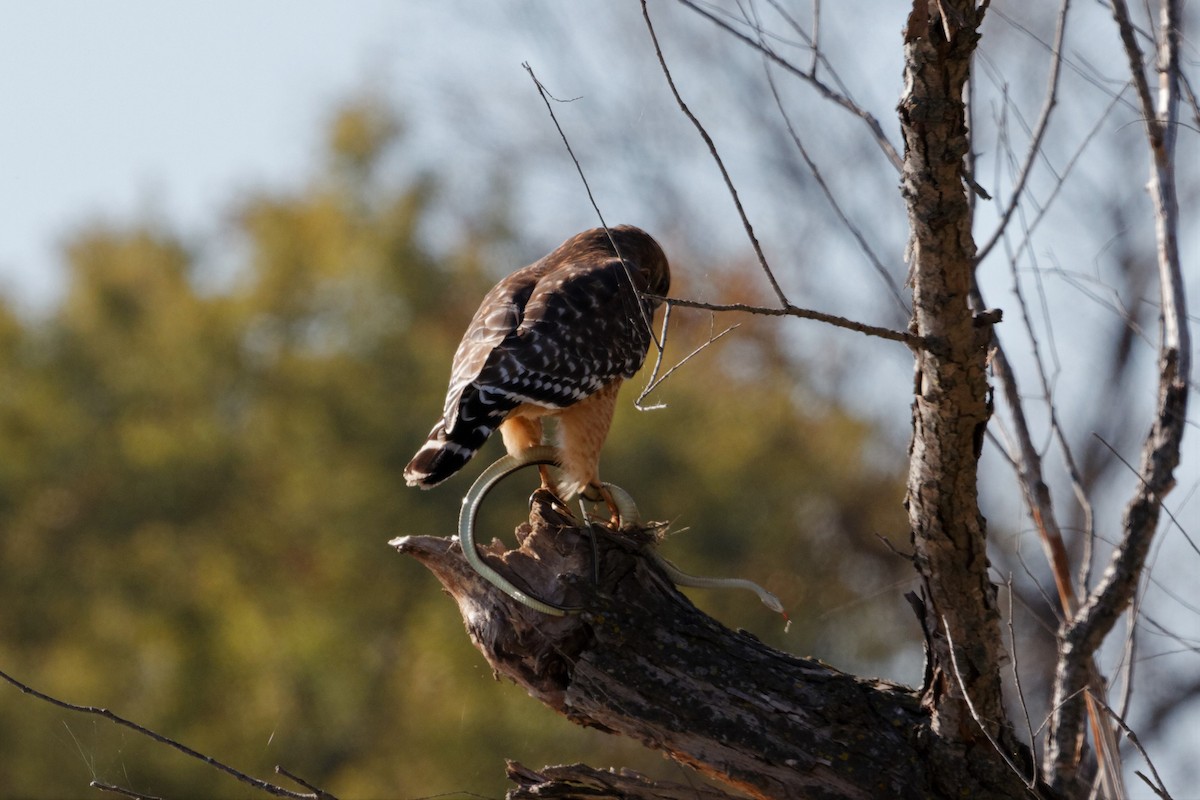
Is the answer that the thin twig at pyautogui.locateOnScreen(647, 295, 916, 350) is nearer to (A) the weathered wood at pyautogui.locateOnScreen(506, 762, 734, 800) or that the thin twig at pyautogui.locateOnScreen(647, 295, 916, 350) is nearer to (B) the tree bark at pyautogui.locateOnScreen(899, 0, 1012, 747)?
(B) the tree bark at pyautogui.locateOnScreen(899, 0, 1012, 747)

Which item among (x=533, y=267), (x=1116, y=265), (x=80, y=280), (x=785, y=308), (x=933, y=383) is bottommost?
(x=785, y=308)

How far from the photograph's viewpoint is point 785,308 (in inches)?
→ 90.4

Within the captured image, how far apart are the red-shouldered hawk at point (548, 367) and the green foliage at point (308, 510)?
28.3 feet

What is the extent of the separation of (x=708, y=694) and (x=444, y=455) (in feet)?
3.30

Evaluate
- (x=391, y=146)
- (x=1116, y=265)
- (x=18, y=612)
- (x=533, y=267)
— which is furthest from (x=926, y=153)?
(x=391, y=146)

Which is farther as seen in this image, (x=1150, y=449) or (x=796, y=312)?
(x=1150, y=449)

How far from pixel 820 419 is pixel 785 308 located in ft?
46.9

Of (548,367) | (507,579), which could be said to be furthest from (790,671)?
(548,367)

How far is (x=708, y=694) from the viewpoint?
2.93 metres

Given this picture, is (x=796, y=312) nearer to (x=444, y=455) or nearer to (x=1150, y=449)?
(x=1150, y=449)

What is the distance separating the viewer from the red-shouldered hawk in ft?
12.4

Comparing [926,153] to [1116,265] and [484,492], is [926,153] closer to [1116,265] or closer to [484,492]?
[484,492]

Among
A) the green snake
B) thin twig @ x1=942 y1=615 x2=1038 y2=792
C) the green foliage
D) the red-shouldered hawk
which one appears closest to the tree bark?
thin twig @ x1=942 y1=615 x2=1038 y2=792

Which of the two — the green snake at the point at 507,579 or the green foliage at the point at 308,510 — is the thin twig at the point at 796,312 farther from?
the green foliage at the point at 308,510
